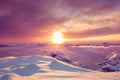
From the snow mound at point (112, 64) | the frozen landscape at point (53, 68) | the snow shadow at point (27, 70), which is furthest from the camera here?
the snow mound at point (112, 64)

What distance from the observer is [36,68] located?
15359 mm

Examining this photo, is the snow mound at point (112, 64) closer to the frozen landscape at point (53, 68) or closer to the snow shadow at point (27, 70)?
the frozen landscape at point (53, 68)

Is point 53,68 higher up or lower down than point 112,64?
lower down

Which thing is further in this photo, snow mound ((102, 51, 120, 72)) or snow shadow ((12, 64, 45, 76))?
snow mound ((102, 51, 120, 72))

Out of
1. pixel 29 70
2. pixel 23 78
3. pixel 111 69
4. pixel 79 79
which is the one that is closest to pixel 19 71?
pixel 29 70

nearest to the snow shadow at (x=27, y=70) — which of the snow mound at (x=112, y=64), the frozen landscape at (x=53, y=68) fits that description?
the frozen landscape at (x=53, y=68)

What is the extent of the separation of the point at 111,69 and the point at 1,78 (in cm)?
2399

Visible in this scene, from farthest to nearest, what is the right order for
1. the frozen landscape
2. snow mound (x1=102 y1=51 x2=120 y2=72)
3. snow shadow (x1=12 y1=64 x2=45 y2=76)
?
snow mound (x1=102 y1=51 x2=120 y2=72) → snow shadow (x1=12 y1=64 x2=45 y2=76) → the frozen landscape

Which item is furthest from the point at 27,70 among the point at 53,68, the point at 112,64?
the point at 112,64

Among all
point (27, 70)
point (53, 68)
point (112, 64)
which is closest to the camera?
point (27, 70)

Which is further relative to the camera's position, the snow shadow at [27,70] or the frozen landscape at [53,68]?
the snow shadow at [27,70]

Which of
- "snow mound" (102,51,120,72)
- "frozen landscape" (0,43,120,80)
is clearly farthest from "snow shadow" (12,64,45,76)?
"snow mound" (102,51,120,72)

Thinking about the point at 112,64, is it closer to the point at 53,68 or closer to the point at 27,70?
the point at 53,68

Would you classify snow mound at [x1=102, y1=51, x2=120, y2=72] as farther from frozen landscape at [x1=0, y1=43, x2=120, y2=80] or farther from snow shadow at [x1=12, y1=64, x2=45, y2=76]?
snow shadow at [x1=12, y1=64, x2=45, y2=76]
